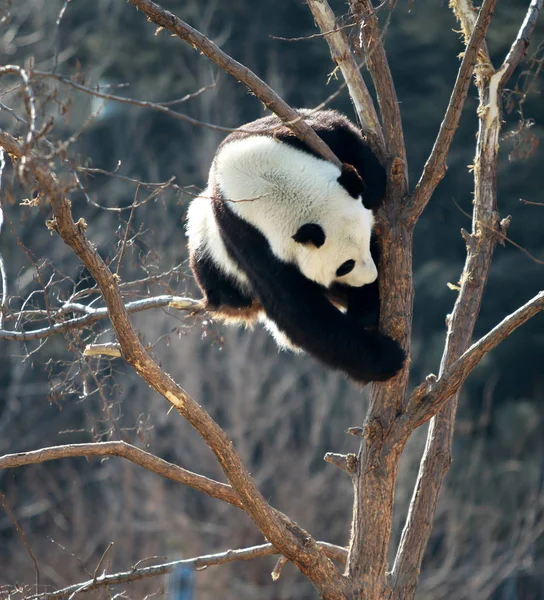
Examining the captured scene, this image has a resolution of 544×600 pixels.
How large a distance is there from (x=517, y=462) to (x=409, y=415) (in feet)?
39.2

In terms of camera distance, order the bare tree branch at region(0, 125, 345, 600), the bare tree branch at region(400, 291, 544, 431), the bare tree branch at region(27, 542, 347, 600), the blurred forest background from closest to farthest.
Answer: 1. the bare tree branch at region(0, 125, 345, 600)
2. the bare tree branch at region(400, 291, 544, 431)
3. the bare tree branch at region(27, 542, 347, 600)
4. the blurred forest background

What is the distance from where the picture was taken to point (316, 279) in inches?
174

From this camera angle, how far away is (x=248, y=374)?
1269cm

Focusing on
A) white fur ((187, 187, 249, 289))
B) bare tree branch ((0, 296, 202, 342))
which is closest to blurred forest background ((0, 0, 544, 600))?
white fur ((187, 187, 249, 289))

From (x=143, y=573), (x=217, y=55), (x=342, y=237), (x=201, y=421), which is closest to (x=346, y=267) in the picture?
(x=342, y=237)

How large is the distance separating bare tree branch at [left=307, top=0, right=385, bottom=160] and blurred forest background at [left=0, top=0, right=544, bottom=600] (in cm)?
559

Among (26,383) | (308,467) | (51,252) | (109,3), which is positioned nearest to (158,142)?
(109,3)

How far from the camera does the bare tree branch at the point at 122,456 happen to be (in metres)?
3.26

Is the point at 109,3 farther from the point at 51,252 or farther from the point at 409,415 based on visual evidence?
the point at 409,415

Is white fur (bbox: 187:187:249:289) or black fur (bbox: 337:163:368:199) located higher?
black fur (bbox: 337:163:368:199)

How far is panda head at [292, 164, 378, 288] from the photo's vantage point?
4227mm

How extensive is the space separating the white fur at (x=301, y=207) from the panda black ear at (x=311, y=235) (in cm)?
5

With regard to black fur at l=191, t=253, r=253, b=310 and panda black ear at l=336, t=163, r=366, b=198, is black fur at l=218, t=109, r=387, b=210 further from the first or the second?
black fur at l=191, t=253, r=253, b=310

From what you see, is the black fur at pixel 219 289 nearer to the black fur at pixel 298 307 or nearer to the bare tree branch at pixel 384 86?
the black fur at pixel 298 307
